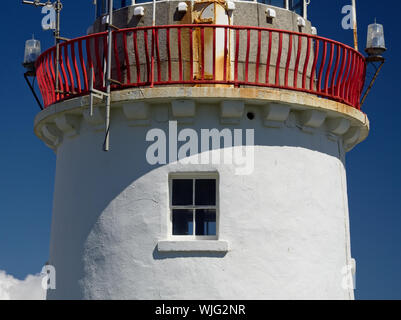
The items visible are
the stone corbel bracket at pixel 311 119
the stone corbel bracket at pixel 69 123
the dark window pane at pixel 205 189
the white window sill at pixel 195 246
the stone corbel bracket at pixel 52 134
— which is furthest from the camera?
the stone corbel bracket at pixel 52 134

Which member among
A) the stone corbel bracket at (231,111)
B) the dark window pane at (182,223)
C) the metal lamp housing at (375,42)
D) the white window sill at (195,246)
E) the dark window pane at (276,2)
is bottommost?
the white window sill at (195,246)

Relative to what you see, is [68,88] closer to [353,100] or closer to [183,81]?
[183,81]

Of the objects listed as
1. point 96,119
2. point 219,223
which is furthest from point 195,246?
point 96,119

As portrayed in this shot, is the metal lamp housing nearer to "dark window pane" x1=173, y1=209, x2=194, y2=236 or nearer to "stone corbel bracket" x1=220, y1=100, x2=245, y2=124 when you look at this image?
"stone corbel bracket" x1=220, y1=100, x2=245, y2=124

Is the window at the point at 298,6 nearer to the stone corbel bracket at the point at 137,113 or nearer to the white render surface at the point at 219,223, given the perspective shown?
the white render surface at the point at 219,223

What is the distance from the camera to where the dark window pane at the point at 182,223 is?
16.1 meters

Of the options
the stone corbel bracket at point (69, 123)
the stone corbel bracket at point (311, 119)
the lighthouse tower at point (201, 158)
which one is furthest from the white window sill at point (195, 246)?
the stone corbel bracket at point (69, 123)

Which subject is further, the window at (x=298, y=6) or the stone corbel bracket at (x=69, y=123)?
the window at (x=298, y=6)

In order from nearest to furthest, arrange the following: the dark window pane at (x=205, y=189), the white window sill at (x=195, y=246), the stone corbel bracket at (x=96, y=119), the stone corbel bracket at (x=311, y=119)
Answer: the white window sill at (x=195, y=246) → the dark window pane at (x=205, y=189) → the stone corbel bracket at (x=96, y=119) → the stone corbel bracket at (x=311, y=119)

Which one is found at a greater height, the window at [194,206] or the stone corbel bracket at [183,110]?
the stone corbel bracket at [183,110]

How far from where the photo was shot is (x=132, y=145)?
16.3m

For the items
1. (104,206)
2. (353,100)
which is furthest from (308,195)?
(104,206)

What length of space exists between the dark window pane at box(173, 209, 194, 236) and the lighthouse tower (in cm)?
2

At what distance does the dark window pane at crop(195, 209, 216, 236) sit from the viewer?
16141 mm
